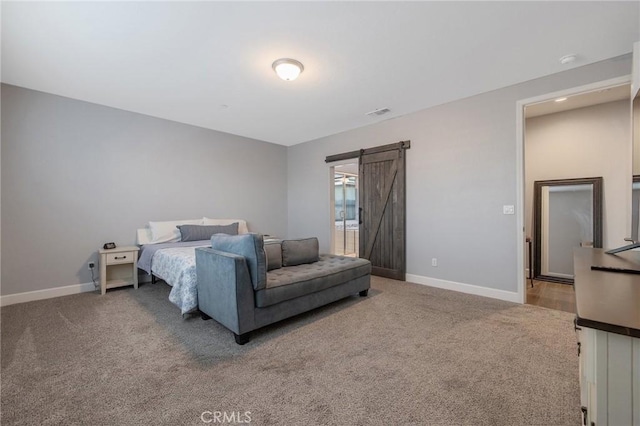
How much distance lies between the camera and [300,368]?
193 centimetres

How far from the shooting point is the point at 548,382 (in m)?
1.74

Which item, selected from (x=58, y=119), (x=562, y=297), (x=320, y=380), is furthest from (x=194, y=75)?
(x=562, y=297)

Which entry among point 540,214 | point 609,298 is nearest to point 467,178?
point 540,214

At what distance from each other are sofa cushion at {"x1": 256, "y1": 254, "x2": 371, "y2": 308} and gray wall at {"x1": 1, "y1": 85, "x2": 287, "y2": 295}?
2826mm

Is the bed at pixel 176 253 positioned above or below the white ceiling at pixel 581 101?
below

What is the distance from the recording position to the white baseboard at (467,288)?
3285mm

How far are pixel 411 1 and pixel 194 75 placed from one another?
94.5 inches

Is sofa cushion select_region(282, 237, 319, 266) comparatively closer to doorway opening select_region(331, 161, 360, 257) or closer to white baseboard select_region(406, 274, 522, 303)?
white baseboard select_region(406, 274, 522, 303)

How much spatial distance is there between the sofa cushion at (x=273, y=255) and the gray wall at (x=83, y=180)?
2.56 m

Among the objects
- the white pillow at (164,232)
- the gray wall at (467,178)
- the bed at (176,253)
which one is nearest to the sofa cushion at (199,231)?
the bed at (176,253)

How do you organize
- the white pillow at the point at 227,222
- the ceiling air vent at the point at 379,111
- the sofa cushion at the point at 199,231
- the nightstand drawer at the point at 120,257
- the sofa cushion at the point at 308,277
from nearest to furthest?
the sofa cushion at the point at 308,277, the nightstand drawer at the point at 120,257, the ceiling air vent at the point at 379,111, the sofa cushion at the point at 199,231, the white pillow at the point at 227,222

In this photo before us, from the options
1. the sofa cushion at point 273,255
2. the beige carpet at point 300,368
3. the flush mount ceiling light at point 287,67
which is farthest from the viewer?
the sofa cushion at point 273,255

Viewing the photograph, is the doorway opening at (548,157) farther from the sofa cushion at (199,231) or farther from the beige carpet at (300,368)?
the sofa cushion at (199,231)

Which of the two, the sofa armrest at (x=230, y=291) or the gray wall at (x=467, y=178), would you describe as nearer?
the sofa armrest at (x=230, y=291)
